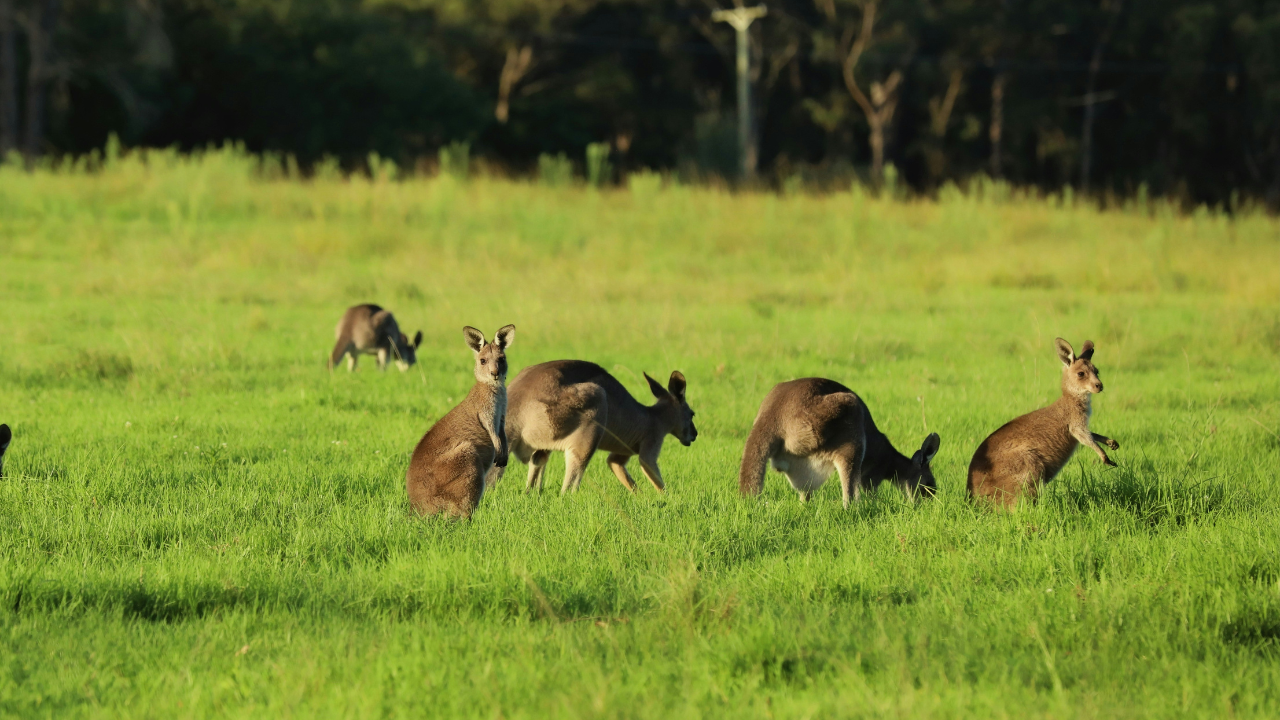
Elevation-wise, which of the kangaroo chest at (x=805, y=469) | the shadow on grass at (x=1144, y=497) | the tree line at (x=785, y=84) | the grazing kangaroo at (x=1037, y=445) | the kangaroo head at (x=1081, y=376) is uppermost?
the tree line at (x=785, y=84)

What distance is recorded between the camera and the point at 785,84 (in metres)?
48.0

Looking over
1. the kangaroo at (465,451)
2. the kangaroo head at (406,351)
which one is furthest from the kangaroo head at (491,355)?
the kangaroo head at (406,351)

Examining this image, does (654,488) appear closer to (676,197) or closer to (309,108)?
(676,197)

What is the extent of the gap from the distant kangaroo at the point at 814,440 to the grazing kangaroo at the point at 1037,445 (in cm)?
28

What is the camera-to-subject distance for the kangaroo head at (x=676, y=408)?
7.00 meters

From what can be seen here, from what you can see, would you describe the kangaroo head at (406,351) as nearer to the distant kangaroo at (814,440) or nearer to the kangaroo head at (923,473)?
the distant kangaroo at (814,440)

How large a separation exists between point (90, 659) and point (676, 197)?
18491 mm

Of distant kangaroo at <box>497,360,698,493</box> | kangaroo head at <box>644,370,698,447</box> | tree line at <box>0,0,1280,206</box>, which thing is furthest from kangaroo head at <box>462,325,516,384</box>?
tree line at <box>0,0,1280,206</box>

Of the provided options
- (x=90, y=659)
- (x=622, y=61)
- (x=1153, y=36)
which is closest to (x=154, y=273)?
(x=90, y=659)

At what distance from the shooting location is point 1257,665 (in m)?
4.07

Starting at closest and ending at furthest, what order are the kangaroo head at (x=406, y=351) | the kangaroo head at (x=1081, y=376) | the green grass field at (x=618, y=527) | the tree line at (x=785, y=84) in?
1. the green grass field at (x=618, y=527)
2. the kangaroo head at (x=1081, y=376)
3. the kangaroo head at (x=406, y=351)
4. the tree line at (x=785, y=84)

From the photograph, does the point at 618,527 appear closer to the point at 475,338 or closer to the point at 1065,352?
the point at 475,338

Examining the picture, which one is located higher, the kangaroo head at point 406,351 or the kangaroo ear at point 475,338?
the kangaroo ear at point 475,338

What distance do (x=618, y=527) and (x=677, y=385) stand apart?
1492mm
